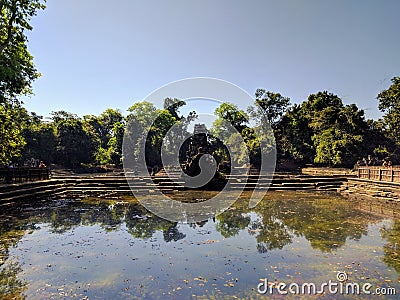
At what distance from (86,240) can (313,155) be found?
4503cm

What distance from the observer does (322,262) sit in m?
7.09

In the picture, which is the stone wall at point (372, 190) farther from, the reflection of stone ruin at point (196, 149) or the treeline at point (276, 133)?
the treeline at point (276, 133)

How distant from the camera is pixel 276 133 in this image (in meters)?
53.2

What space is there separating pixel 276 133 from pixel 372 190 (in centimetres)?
3319

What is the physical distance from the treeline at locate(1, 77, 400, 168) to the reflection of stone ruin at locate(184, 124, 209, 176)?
14.8 metres

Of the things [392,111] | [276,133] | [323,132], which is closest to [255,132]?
[276,133]

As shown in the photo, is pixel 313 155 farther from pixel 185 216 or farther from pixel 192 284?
pixel 192 284

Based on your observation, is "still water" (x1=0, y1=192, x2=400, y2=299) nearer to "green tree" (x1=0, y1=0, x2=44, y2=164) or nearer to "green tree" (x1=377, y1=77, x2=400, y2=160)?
"green tree" (x1=0, y1=0, x2=44, y2=164)

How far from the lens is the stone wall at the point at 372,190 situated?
18619mm

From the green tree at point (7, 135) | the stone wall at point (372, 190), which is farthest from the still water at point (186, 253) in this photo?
the green tree at point (7, 135)

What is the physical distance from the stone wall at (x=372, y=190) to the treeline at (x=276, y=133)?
1697cm

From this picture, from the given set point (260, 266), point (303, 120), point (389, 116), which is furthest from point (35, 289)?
point (303, 120)

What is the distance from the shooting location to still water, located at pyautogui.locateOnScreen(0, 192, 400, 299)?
5.82 metres

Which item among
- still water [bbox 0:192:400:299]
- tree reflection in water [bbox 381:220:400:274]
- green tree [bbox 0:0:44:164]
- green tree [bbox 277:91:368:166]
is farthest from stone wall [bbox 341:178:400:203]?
green tree [bbox 0:0:44:164]
